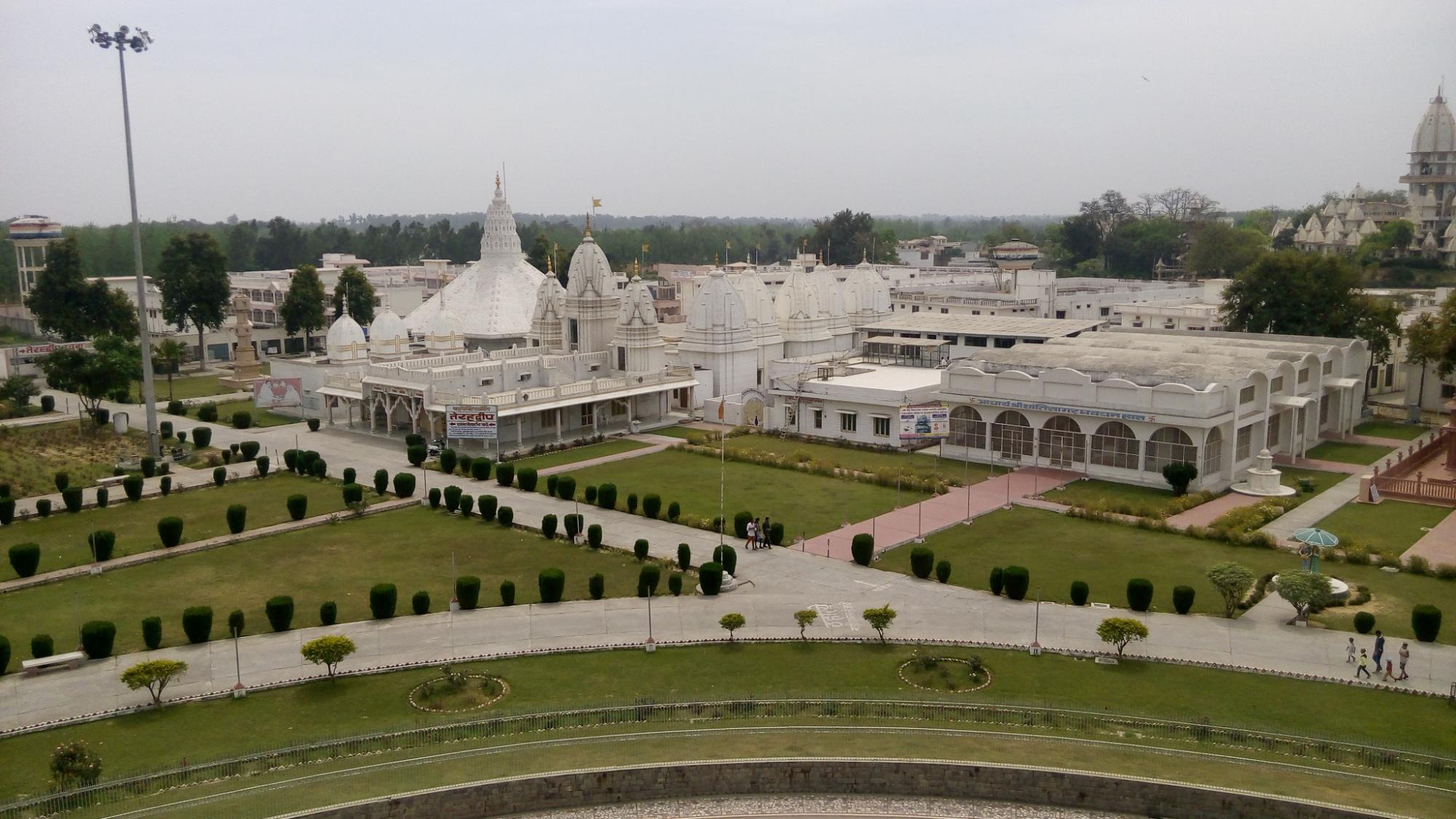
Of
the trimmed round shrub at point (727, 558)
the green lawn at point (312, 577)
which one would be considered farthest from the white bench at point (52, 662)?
the trimmed round shrub at point (727, 558)

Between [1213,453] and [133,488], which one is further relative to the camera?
[1213,453]

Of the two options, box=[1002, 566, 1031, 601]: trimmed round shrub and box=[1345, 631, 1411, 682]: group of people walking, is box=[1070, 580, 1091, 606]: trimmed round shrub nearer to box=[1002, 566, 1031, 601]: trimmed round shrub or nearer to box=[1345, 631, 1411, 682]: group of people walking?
box=[1002, 566, 1031, 601]: trimmed round shrub

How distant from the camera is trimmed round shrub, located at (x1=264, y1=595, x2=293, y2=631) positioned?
979 inches

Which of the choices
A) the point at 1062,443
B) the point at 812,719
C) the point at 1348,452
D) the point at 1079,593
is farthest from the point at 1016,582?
the point at 1348,452

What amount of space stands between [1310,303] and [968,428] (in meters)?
22.8

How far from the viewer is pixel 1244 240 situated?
103 meters

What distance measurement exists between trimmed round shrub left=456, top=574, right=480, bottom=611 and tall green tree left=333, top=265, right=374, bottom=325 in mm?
54901

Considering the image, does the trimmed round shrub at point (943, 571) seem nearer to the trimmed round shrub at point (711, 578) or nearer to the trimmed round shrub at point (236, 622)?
the trimmed round shrub at point (711, 578)

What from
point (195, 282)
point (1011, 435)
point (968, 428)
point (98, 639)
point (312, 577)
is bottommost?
point (312, 577)

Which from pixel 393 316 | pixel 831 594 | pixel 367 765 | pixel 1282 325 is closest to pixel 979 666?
pixel 831 594

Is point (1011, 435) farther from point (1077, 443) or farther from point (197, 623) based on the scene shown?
point (197, 623)

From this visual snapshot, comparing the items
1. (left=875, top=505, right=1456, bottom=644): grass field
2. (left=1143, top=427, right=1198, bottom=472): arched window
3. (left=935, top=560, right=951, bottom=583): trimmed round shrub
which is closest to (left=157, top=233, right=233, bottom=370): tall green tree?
(left=875, top=505, right=1456, bottom=644): grass field

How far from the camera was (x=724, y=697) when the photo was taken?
21375 mm

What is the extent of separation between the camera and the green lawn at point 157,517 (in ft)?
104
